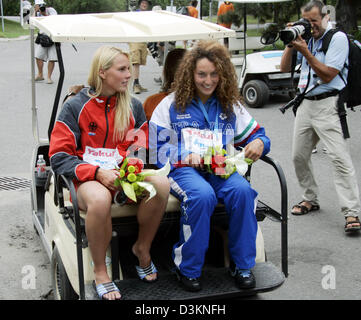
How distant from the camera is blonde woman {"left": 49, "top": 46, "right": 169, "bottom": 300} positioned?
325 centimetres

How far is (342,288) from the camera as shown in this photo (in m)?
3.98

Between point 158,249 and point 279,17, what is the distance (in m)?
12.3

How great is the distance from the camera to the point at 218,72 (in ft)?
12.1

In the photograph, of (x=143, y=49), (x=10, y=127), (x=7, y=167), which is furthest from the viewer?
(x=143, y=49)

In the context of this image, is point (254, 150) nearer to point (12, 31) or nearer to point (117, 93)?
point (117, 93)

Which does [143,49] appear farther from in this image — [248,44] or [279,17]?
[279,17]

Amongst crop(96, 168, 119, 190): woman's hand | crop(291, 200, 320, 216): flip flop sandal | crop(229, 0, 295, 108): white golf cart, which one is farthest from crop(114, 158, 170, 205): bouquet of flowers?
crop(229, 0, 295, 108): white golf cart

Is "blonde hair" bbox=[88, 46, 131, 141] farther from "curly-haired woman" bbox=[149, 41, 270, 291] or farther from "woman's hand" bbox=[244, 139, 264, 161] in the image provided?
"woman's hand" bbox=[244, 139, 264, 161]

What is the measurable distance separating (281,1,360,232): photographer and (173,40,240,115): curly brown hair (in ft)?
3.63

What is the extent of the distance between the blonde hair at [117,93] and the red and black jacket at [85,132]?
3 cm

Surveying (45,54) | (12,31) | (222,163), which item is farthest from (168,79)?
(12,31)

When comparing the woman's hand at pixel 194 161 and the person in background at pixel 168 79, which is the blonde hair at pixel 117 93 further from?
the person in background at pixel 168 79
